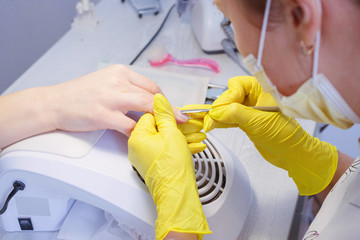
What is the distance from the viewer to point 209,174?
758 mm

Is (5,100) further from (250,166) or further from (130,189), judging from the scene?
(250,166)

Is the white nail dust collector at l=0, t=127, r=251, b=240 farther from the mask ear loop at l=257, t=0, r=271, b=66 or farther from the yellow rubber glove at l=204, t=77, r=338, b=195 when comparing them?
the mask ear loop at l=257, t=0, r=271, b=66

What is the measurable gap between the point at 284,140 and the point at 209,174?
7.8 inches

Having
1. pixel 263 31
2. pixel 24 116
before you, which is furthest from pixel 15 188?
pixel 263 31

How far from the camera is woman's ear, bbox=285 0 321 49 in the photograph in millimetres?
452

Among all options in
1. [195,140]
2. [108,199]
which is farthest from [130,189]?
[195,140]

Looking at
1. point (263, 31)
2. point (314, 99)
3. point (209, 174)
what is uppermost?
point (263, 31)

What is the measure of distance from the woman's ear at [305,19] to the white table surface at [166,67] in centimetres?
46

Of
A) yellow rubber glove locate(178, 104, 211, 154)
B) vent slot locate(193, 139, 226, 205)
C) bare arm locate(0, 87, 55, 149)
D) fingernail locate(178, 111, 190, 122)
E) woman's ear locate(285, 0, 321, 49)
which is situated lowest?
vent slot locate(193, 139, 226, 205)

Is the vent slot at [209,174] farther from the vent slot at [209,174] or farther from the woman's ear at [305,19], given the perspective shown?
the woman's ear at [305,19]

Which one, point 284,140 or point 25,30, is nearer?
point 284,140

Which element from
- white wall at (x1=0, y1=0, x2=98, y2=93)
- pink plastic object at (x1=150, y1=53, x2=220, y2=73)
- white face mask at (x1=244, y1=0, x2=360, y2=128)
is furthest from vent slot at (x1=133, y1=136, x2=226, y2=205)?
white wall at (x1=0, y1=0, x2=98, y2=93)

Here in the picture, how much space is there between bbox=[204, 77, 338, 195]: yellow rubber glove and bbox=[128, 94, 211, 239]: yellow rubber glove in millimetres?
119

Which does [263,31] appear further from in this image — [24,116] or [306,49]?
[24,116]
